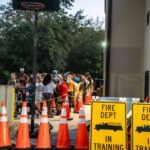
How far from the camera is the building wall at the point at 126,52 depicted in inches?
523

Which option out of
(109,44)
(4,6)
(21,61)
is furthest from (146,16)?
(4,6)

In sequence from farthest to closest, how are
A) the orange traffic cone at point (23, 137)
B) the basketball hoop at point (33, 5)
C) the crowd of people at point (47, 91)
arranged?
the crowd of people at point (47, 91) < the basketball hoop at point (33, 5) < the orange traffic cone at point (23, 137)

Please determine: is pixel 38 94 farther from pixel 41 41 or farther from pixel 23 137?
pixel 41 41

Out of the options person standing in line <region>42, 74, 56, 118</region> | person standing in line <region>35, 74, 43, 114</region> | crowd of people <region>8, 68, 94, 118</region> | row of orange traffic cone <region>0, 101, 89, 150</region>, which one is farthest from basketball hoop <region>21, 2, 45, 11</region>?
person standing in line <region>35, 74, 43, 114</region>

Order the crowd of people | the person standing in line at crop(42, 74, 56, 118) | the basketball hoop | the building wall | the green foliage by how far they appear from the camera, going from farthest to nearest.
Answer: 1. the green foliage
2. the crowd of people
3. the person standing in line at crop(42, 74, 56, 118)
4. the building wall
5. the basketball hoop

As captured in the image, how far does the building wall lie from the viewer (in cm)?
1328

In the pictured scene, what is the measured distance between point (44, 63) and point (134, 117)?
4042cm

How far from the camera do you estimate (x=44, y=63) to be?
1889 inches

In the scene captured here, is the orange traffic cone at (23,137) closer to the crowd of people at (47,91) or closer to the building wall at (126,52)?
the building wall at (126,52)

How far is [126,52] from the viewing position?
43.5 feet

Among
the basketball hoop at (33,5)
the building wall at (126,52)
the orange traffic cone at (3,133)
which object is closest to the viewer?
the orange traffic cone at (3,133)

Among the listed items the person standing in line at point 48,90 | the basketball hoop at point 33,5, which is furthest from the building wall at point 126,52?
the person standing in line at point 48,90

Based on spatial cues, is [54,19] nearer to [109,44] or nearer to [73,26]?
[73,26]

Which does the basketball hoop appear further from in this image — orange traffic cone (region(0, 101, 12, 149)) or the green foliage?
the green foliage
